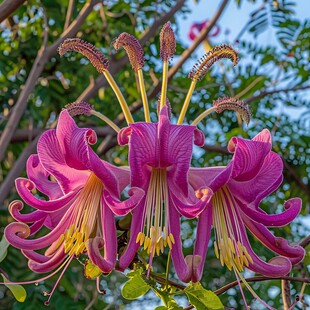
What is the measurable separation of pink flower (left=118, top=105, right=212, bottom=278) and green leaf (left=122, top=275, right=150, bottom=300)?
29mm

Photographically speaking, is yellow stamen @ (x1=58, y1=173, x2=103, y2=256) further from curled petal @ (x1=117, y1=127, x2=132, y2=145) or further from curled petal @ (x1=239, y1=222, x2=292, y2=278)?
curled petal @ (x1=239, y1=222, x2=292, y2=278)

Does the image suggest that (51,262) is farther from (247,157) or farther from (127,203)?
(247,157)

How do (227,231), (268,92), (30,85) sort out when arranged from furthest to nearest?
1. (268,92)
2. (30,85)
3. (227,231)

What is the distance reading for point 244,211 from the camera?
3.69 ft

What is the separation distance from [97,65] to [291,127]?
2099mm

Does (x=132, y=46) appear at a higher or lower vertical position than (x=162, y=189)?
higher

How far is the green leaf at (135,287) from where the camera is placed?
106cm

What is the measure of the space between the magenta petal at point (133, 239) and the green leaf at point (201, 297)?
8 cm

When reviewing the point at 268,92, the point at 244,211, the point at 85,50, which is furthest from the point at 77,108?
the point at 268,92

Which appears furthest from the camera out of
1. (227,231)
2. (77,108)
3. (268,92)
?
(268,92)

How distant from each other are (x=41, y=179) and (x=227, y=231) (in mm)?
293

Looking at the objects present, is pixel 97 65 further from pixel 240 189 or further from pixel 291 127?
pixel 291 127

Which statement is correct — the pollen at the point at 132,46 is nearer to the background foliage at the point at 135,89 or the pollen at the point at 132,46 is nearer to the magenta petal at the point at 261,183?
the magenta petal at the point at 261,183

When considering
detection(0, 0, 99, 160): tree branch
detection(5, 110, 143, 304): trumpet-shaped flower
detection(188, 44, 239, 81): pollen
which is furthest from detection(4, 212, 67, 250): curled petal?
detection(0, 0, 99, 160): tree branch
